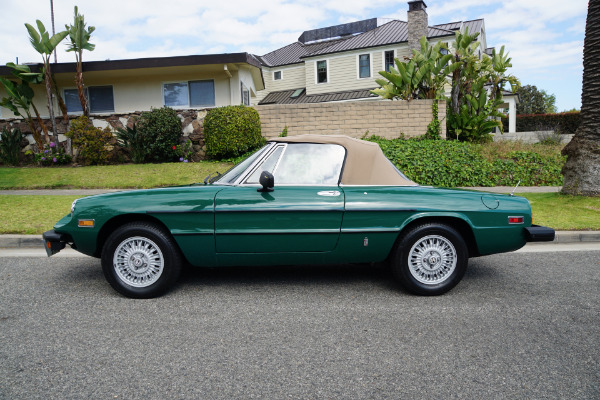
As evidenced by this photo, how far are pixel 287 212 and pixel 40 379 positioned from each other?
7.45 feet

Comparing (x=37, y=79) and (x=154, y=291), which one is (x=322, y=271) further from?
(x=37, y=79)

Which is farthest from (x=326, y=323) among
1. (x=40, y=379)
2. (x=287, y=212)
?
(x=40, y=379)

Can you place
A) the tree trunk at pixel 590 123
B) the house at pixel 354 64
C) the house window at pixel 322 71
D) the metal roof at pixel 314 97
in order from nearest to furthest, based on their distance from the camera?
the tree trunk at pixel 590 123
the house at pixel 354 64
the metal roof at pixel 314 97
the house window at pixel 322 71

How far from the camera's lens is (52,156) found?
14289mm

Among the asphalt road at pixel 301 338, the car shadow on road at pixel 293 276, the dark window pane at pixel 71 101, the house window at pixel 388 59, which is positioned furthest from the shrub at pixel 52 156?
the house window at pixel 388 59

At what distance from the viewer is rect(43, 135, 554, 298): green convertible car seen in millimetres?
4117

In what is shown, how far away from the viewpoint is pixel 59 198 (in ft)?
30.9

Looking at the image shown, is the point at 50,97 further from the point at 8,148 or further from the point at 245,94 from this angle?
the point at 245,94

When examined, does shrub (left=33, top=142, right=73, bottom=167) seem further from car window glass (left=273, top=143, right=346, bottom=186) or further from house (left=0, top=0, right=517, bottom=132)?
car window glass (left=273, top=143, right=346, bottom=186)

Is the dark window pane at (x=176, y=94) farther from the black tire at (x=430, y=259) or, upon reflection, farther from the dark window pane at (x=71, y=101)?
the black tire at (x=430, y=259)

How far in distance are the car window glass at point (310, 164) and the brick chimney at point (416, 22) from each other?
925 inches

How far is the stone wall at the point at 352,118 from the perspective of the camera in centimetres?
1514

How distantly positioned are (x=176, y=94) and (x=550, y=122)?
22228mm

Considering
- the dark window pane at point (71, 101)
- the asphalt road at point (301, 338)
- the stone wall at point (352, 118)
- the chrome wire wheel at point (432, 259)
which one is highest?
the dark window pane at point (71, 101)
